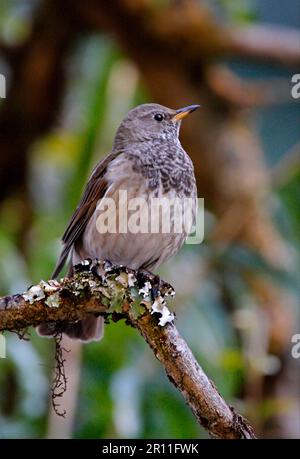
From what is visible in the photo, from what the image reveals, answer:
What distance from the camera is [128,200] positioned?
15.9 ft

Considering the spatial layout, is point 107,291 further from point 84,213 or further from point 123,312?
point 84,213

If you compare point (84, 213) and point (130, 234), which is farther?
point (84, 213)

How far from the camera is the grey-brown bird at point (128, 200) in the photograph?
489 centimetres

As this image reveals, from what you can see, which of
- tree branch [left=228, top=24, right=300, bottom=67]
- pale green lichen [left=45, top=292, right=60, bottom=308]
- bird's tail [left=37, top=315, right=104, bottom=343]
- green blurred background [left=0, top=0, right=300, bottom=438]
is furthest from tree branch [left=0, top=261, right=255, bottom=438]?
tree branch [left=228, top=24, right=300, bottom=67]

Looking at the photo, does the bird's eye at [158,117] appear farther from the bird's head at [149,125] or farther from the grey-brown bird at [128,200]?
the grey-brown bird at [128,200]

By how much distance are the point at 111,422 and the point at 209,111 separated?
2573mm

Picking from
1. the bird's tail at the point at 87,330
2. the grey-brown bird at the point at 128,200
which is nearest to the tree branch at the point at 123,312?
the grey-brown bird at the point at 128,200

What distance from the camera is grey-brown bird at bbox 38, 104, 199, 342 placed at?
A: 489 cm

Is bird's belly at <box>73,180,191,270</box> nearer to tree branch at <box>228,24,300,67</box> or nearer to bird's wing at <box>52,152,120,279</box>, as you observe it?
bird's wing at <box>52,152,120,279</box>

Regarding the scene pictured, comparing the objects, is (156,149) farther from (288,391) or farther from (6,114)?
(6,114)

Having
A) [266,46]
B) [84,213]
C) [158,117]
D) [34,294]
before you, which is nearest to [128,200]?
[84,213]

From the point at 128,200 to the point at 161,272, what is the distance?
4.44 ft

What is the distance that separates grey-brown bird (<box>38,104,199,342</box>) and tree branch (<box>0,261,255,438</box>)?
0.86m

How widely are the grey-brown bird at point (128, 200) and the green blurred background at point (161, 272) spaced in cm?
77
